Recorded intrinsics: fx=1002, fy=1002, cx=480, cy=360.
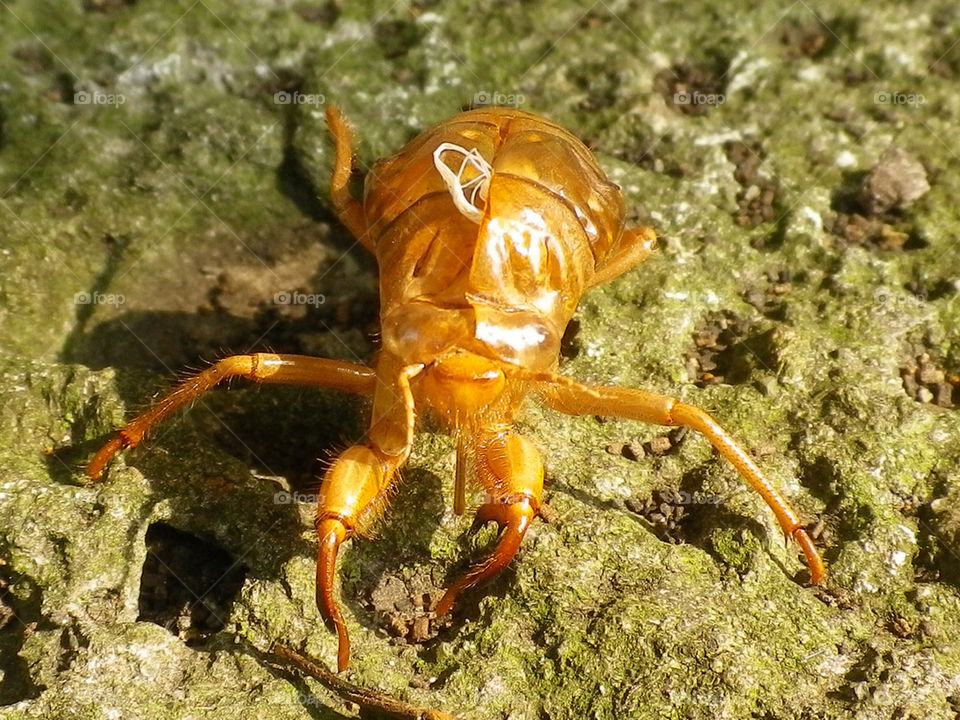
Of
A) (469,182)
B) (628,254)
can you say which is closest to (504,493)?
(469,182)

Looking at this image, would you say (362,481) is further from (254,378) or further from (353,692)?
(254,378)

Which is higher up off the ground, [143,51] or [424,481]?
[143,51]

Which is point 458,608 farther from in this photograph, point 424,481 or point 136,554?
point 136,554

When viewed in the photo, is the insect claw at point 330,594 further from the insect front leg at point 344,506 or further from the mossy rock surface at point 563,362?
the mossy rock surface at point 563,362

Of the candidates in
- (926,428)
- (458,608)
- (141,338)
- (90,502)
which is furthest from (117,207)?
(926,428)

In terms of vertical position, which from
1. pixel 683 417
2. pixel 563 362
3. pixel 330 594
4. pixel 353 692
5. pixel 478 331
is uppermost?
pixel 478 331

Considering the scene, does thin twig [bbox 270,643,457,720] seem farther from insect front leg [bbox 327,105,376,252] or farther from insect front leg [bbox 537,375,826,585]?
insect front leg [bbox 327,105,376,252]
